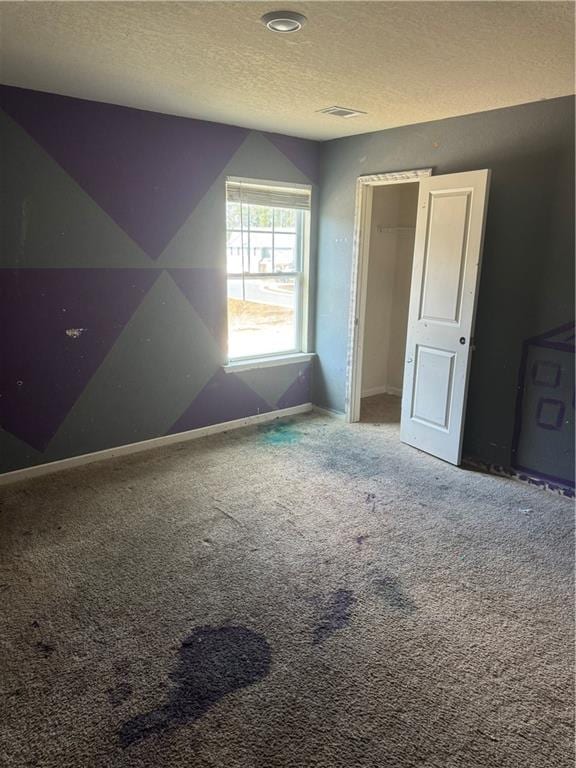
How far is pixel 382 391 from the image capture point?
5.82m

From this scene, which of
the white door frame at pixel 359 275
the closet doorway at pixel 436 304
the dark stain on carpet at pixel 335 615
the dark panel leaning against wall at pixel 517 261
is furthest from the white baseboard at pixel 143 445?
the dark stain on carpet at pixel 335 615

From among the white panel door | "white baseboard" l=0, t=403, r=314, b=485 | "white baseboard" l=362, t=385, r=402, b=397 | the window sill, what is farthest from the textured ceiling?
"white baseboard" l=362, t=385, r=402, b=397

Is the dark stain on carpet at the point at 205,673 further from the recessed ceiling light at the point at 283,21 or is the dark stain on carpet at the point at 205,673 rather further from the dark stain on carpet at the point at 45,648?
the recessed ceiling light at the point at 283,21

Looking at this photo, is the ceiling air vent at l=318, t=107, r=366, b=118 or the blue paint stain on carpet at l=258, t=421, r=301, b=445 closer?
the ceiling air vent at l=318, t=107, r=366, b=118

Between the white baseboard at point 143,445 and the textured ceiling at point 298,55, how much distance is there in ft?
7.96

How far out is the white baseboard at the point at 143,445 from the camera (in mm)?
3537

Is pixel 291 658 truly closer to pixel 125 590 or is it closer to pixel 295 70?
pixel 125 590

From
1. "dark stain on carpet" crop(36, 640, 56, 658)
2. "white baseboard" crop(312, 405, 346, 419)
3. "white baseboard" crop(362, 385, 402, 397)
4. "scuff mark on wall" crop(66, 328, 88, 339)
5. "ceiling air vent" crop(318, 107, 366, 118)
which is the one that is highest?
"ceiling air vent" crop(318, 107, 366, 118)

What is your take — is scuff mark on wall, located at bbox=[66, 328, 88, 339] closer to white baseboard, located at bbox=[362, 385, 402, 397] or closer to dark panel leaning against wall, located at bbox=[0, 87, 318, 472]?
dark panel leaning against wall, located at bbox=[0, 87, 318, 472]

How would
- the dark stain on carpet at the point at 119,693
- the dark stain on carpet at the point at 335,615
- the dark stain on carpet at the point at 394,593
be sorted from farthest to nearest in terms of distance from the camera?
the dark stain on carpet at the point at 394,593 → the dark stain on carpet at the point at 335,615 → the dark stain on carpet at the point at 119,693

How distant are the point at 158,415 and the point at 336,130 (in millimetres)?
2708

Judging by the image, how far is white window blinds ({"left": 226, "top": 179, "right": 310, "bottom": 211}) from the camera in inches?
164

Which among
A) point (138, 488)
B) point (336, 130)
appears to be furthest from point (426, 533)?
point (336, 130)

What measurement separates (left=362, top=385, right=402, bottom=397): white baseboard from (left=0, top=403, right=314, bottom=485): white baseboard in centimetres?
84
